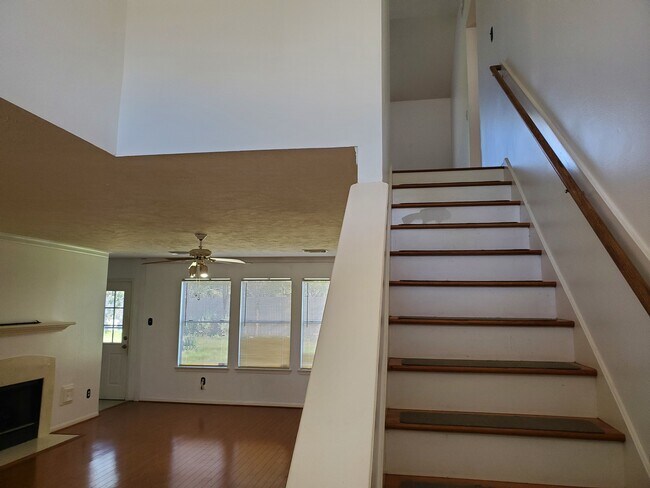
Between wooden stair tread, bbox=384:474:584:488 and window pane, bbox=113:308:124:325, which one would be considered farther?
window pane, bbox=113:308:124:325

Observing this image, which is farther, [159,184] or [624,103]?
[159,184]

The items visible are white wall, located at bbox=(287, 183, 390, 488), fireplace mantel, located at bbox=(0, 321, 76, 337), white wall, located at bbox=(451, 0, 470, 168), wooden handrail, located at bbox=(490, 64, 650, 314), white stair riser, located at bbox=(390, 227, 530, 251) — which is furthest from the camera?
white wall, located at bbox=(451, 0, 470, 168)

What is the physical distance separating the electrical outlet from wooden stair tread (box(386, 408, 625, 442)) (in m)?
5.93

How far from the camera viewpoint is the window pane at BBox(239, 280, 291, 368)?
784cm

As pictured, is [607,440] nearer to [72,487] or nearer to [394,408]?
[394,408]

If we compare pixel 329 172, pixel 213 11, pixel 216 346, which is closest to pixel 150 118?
pixel 213 11

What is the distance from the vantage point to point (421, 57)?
6738mm

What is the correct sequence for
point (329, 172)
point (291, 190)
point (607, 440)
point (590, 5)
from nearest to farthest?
point (607, 440) → point (590, 5) → point (329, 172) → point (291, 190)

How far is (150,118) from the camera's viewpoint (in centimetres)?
210

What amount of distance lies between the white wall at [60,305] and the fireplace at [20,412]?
0.28m

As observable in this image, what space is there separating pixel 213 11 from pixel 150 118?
0.56 m

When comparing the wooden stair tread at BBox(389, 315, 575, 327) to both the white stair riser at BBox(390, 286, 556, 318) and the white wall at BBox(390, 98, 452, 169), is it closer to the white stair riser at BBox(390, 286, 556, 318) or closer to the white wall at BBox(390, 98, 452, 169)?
the white stair riser at BBox(390, 286, 556, 318)

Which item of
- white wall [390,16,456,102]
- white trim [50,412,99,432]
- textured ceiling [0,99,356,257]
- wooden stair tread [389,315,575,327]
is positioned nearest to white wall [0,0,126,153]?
textured ceiling [0,99,356,257]

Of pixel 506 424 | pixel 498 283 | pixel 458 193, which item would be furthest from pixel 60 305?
pixel 506 424
